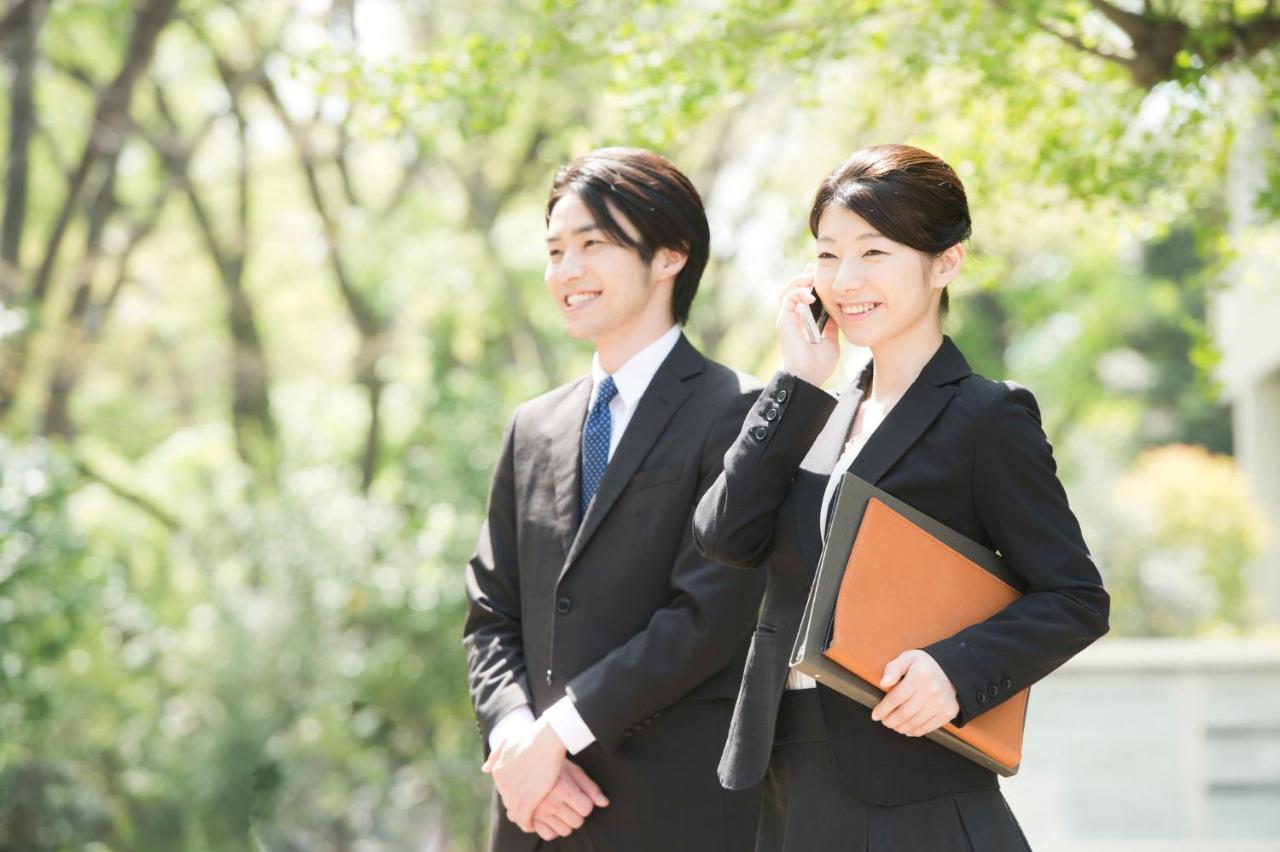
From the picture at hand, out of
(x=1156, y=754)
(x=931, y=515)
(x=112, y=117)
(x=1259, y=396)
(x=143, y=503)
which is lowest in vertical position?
(x=1156, y=754)

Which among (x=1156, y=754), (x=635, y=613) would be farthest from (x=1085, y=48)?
(x=1156, y=754)

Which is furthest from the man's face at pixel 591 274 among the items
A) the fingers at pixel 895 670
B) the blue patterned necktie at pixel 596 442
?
the fingers at pixel 895 670

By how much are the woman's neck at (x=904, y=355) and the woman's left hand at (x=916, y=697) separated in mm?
532

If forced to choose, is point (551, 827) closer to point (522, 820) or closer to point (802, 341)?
point (522, 820)

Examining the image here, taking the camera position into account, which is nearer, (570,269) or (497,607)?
(570,269)

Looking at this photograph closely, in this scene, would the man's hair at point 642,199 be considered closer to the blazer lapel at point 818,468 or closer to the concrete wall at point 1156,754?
the blazer lapel at point 818,468

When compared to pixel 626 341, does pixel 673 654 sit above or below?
below

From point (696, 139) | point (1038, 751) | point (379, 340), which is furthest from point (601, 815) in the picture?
point (379, 340)

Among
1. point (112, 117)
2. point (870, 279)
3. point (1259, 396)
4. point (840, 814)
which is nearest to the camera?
point (840, 814)

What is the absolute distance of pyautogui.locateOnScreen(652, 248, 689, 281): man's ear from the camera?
3311mm

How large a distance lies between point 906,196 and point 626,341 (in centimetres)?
103

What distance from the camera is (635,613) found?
10.2 feet

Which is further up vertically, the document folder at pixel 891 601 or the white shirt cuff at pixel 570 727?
the document folder at pixel 891 601

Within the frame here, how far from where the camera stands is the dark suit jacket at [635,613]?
296cm
